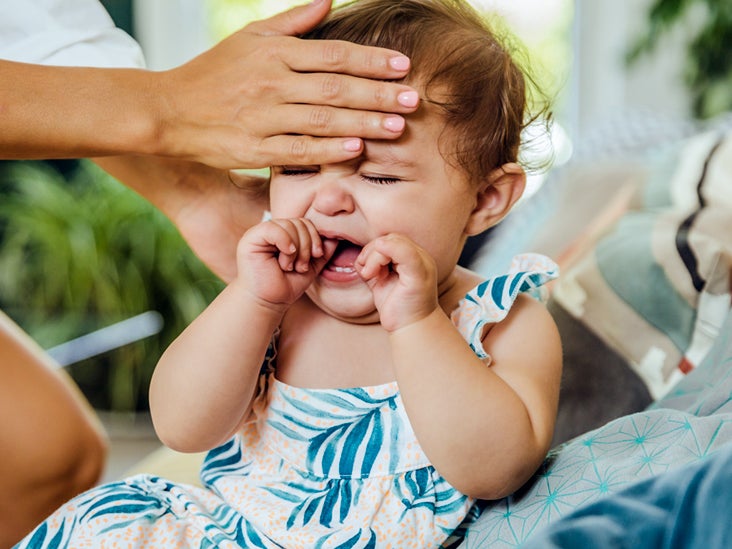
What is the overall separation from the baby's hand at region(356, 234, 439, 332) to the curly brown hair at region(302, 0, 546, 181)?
0.52 feet

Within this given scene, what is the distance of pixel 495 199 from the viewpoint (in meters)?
1.06

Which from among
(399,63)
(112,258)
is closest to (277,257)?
(399,63)

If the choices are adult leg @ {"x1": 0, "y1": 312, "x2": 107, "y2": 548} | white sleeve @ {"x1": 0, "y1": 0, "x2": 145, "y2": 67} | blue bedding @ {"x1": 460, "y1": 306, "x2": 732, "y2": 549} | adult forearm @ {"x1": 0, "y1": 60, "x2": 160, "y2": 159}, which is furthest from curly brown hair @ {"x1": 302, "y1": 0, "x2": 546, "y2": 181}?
adult leg @ {"x1": 0, "y1": 312, "x2": 107, "y2": 548}

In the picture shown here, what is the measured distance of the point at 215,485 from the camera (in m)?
1.06

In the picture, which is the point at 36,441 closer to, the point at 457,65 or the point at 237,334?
the point at 237,334

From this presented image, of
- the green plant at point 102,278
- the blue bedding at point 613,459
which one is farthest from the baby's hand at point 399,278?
the green plant at point 102,278

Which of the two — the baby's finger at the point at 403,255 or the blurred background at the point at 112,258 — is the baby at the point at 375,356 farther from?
the blurred background at the point at 112,258

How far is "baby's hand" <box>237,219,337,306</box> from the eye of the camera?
2.90 feet

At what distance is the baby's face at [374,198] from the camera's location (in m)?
0.92

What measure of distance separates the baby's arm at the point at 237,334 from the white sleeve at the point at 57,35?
22.3 inches

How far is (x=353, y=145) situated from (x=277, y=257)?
0.15 m

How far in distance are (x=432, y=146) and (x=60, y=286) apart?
2.67 meters

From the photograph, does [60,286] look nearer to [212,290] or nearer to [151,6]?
[212,290]

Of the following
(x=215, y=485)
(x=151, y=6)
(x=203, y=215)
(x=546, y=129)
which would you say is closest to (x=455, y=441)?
(x=215, y=485)
